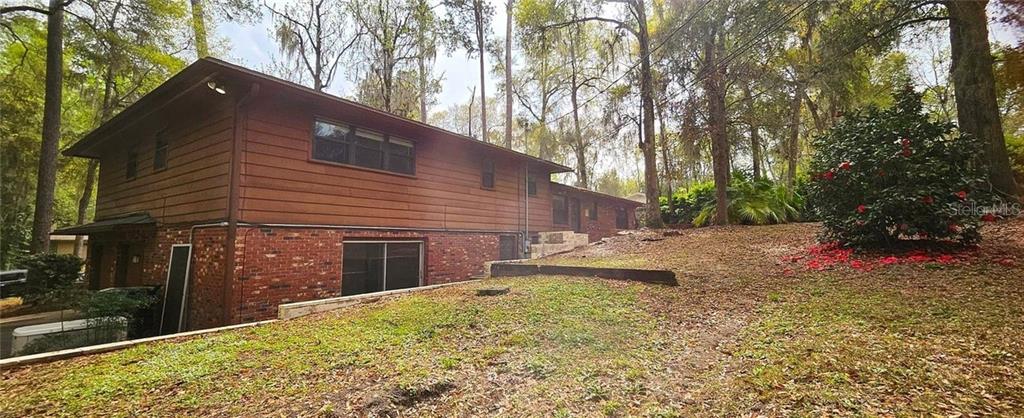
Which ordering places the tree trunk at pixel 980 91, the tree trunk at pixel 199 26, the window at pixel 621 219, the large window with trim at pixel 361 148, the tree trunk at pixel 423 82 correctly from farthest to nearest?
the window at pixel 621 219, the tree trunk at pixel 423 82, the tree trunk at pixel 199 26, the large window with trim at pixel 361 148, the tree trunk at pixel 980 91

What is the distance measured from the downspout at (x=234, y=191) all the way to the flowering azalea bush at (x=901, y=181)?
30.7ft

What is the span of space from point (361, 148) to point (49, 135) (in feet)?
31.2

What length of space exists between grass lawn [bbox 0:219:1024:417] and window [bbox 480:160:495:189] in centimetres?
584

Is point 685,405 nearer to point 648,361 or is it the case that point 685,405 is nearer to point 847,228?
→ point 648,361

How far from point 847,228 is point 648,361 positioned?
5.05m

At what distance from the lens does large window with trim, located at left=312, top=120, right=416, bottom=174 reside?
24.2 ft

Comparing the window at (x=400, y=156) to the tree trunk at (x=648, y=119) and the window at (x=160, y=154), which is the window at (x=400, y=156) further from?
the tree trunk at (x=648, y=119)

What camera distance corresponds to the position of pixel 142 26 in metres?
12.2

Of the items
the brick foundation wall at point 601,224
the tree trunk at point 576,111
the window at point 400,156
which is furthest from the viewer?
the tree trunk at point 576,111

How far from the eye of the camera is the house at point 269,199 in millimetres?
6223

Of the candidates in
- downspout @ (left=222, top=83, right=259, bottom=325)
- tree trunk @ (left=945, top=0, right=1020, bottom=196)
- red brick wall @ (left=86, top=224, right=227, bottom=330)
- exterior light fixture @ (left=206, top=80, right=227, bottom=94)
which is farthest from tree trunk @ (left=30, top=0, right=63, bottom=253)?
tree trunk @ (left=945, top=0, right=1020, bottom=196)

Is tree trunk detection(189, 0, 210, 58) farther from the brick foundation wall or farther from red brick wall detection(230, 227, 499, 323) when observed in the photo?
the brick foundation wall

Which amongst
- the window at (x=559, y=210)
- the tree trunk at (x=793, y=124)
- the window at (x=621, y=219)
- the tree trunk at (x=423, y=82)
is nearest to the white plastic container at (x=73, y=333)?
the window at (x=559, y=210)

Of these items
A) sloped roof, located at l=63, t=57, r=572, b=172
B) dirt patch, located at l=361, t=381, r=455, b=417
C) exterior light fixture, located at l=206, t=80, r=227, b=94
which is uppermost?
sloped roof, located at l=63, t=57, r=572, b=172
